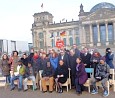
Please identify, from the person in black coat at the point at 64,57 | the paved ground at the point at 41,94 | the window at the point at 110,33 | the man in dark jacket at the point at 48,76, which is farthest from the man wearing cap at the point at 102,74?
the window at the point at 110,33

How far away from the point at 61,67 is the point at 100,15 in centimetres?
6634

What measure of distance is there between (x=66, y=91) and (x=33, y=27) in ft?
259

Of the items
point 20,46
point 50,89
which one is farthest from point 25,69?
point 20,46

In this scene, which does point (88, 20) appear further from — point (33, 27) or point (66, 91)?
point (66, 91)

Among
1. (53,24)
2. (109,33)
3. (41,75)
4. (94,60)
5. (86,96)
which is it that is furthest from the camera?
(53,24)

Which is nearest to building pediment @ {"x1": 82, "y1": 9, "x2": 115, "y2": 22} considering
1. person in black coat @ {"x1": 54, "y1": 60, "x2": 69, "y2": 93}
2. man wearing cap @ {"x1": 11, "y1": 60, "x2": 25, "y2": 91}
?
man wearing cap @ {"x1": 11, "y1": 60, "x2": 25, "y2": 91}

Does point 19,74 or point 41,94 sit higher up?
point 19,74

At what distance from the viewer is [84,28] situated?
260 ft

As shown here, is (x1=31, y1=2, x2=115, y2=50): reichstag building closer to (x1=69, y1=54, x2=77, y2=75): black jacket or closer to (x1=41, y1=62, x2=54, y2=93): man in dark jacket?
(x1=41, y1=62, x2=54, y2=93): man in dark jacket

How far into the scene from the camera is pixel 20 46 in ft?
145

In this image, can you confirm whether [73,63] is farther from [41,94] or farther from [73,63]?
[41,94]

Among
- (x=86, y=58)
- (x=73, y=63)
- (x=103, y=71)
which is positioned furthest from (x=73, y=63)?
(x=103, y=71)

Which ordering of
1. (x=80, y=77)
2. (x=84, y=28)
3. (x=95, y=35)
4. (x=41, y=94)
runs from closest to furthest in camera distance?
(x=80, y=77)
(x=41, y=94)
(x=84, y=28)
(x=95, y=35)

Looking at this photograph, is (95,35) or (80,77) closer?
(80,77)
